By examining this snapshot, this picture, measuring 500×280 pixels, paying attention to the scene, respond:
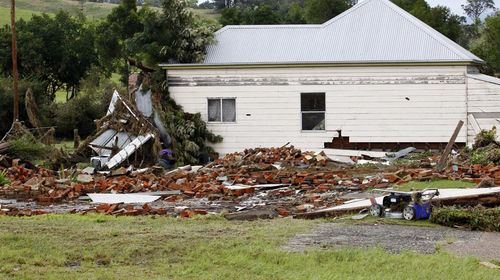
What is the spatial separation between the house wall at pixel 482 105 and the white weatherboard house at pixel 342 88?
3 cm

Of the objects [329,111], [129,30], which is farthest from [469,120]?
[129,30]

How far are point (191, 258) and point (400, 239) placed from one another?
337 centimetres

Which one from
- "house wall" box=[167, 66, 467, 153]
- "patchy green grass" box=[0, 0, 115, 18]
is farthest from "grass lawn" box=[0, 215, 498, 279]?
"patchy green grass" box=[0, 0, 115, 18]

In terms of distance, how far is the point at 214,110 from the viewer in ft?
100

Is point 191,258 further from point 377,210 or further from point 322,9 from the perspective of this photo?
point 322,9

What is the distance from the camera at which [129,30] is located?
172ft

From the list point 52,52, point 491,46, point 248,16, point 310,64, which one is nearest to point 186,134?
point 310,64

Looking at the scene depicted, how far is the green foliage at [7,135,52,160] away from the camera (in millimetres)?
27953

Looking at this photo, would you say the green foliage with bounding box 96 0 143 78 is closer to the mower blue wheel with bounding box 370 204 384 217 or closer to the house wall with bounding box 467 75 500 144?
the house wall with bounding box 467 75 500 144

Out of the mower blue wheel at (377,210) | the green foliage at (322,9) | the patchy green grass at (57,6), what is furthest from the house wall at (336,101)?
the patchy green grass at (57,6)

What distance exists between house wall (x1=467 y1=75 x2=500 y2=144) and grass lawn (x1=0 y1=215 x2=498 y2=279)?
17360mm

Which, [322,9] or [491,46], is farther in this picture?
[322,9]

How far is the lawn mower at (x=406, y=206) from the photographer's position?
13703 mm

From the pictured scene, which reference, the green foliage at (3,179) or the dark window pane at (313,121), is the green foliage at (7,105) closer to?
the dark window pane at (313,121)
